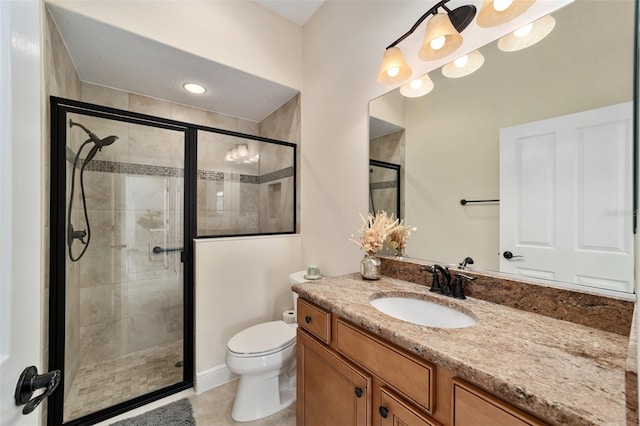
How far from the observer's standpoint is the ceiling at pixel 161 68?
1.56 m

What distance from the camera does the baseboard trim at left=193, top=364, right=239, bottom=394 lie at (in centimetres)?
176

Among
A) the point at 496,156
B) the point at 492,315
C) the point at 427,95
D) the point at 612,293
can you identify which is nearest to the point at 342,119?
the point at 427,95

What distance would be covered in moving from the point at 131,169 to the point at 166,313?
1131 millimetres

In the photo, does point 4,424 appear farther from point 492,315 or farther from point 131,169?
point 131,169

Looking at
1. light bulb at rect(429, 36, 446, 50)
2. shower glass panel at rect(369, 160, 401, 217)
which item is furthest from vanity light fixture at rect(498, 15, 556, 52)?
shower glass panel at rect(369, 160, 401, 217)

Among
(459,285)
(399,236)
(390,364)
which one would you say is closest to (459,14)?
(399,236)

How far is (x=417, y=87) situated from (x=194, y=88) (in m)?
1.88

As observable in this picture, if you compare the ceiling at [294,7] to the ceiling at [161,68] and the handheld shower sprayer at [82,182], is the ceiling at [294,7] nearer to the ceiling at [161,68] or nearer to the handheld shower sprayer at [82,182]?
the ceiling at [161,68]

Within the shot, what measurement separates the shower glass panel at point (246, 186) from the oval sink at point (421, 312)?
4.37 ft

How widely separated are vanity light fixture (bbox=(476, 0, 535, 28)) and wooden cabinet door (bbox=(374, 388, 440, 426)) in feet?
4.67

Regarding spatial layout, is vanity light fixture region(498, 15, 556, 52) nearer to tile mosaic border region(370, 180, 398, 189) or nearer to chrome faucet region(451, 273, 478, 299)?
tile mosaic border region(370, 180, 398, 189)

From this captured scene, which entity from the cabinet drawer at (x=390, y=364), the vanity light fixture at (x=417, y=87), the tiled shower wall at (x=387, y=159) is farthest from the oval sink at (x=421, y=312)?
the vanity light fixture at (x=417, y=87)

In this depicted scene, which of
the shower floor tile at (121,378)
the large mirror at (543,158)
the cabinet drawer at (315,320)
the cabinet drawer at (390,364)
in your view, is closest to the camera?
the cabinet drawer at (390,364)

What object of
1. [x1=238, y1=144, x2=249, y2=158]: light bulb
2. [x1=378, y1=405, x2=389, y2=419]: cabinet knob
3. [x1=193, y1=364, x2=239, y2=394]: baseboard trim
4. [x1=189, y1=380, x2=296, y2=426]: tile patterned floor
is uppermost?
[x1=238, y1=144, x2=249, y2=158]: light bulb
